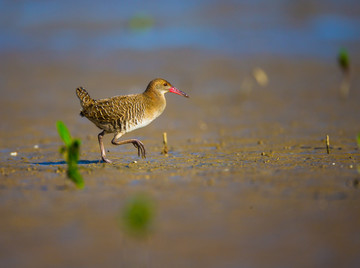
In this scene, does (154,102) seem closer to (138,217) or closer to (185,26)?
(138,217)

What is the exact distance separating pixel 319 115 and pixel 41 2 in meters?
15.8

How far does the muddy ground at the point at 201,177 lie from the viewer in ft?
16.3

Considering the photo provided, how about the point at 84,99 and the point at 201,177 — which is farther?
the point at 84,99

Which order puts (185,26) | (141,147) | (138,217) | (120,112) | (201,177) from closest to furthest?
(138,217), (201,177), (120,112), (141,147), (185,26)

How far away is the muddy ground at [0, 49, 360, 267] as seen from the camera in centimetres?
496

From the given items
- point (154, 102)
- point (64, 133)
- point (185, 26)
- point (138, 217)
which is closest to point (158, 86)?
point (154, 102)

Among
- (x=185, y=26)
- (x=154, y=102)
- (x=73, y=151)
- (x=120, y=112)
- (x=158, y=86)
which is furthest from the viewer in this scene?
(x=185, y=26)

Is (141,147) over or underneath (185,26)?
underneath

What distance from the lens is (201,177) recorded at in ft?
23.3

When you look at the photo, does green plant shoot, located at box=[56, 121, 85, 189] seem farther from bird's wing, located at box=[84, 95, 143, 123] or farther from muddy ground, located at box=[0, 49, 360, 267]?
bird's wing, located at box=[84, 95, 143, 123]

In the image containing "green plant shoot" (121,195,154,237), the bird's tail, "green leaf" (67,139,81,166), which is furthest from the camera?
the bird's tail

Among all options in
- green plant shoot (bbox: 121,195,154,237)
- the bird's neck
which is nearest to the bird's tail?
the bird's neck

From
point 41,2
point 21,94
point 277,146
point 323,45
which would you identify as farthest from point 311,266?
point 41,2

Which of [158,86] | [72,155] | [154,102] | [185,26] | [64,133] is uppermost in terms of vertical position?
[185,26]
